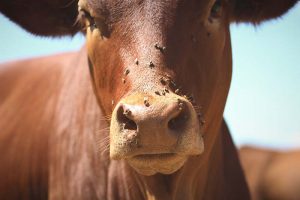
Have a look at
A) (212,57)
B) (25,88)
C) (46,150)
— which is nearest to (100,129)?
(46,150)

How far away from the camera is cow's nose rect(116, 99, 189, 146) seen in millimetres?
3019

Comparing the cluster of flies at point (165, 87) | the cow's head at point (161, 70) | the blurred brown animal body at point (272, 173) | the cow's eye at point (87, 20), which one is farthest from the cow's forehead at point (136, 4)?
the blurred brown animal body at point (272, 173)

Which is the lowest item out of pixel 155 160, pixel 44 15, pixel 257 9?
pixel 155 160

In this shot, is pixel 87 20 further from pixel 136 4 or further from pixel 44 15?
pixel 44 15

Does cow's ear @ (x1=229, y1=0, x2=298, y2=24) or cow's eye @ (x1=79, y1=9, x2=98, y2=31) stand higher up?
cow's ear @ (x1=229, y1=0, x2=298, y2=24)

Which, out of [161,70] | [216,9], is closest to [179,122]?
[161,70]

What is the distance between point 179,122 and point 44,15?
2.37 metres

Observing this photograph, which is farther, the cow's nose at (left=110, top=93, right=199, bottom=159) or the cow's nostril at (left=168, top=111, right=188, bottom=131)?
the cow's nostril at (left=168, top=111, right=188, bottom=131)

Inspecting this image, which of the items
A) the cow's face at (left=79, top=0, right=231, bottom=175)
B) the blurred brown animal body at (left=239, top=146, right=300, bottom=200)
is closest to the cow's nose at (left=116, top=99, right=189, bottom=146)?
the cow's face at (left=79, top=0, right=231, bottom=175)

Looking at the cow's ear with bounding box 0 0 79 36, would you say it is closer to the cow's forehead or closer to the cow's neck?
the cow's forehead

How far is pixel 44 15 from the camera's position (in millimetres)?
5074

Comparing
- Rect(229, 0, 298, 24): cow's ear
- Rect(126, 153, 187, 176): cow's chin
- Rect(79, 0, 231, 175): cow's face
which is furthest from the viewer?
Rect(229, 0, 298, 24): cow's ear

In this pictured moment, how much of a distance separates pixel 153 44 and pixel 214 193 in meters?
1.75

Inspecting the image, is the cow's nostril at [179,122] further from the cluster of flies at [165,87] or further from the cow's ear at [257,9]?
the cow's ear at [257,9]
